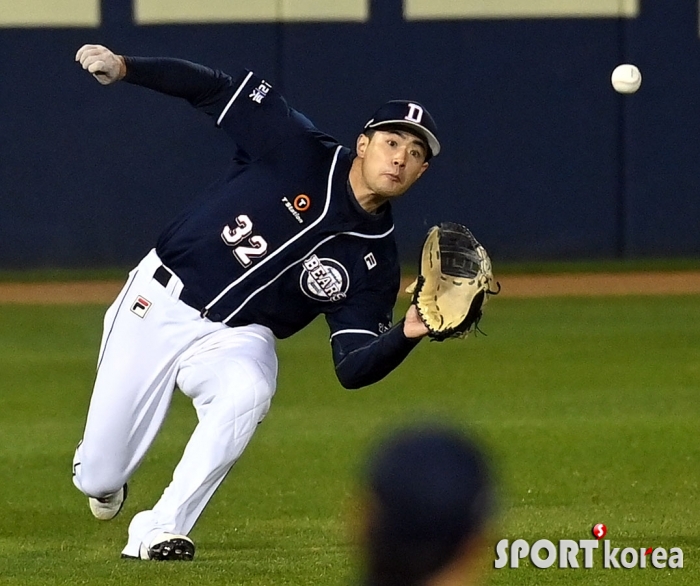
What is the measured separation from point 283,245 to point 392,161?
533 millimetres

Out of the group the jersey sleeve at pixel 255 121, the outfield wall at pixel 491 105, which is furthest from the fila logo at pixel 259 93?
the outfield wall at pixel 491 105

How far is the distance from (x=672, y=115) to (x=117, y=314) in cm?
1533

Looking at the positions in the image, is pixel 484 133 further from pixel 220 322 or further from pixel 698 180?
pixel 220 322

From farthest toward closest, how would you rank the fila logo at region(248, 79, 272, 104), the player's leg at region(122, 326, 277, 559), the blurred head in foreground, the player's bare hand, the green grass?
the fila logo at region(248, 79, 272, 104) < the green grass < the player's leg at region(122, 326, 277, 559) < the player's bare hand < the blurred head in foreground

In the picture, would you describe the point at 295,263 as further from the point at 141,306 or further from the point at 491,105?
the point at 491,105

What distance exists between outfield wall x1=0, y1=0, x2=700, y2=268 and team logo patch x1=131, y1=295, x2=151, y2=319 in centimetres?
1404

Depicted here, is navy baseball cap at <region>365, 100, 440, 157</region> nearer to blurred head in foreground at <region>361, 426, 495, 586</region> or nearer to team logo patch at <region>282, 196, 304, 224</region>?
team logo patch at <region>282, 196, 304, 224</region>

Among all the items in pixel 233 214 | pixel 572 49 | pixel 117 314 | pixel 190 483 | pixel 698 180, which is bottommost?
pixel 698 180

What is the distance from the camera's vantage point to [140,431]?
6145mm

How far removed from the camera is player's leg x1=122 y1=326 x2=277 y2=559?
575 cm

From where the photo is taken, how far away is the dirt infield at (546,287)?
1727 centimetres

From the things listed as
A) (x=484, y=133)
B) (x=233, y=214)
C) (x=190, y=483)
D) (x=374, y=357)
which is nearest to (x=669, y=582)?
(x=374, y=357)

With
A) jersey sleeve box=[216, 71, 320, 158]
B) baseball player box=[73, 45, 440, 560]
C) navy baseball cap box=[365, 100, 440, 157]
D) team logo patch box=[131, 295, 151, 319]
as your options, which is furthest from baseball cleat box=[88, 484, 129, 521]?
navy baseball cap box=[365, 100, 440, 157]

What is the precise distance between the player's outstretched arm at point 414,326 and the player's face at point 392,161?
2.01 feet
